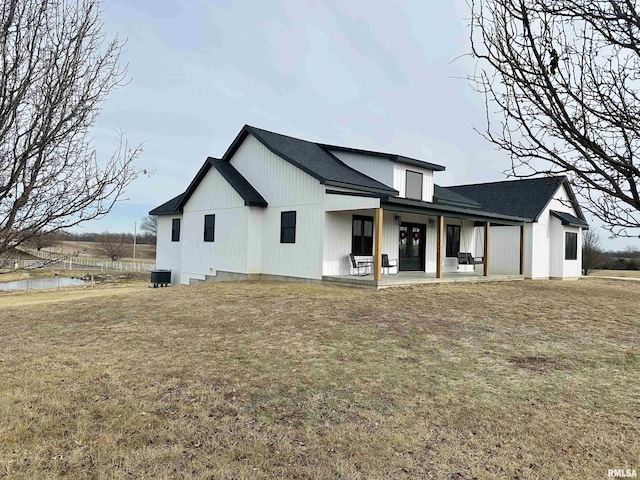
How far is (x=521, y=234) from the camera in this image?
814 inches

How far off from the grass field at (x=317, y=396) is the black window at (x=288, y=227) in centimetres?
622

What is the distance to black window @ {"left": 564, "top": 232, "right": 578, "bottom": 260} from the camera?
76.5 ft

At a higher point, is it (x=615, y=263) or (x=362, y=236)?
(x=362, y=236)

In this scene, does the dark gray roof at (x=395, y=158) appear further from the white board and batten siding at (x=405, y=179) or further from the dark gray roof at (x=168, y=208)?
the dark gray roof at (x=168, y=208)

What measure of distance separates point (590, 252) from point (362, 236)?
26.1 meters

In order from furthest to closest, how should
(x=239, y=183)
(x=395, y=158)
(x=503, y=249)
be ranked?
(x=503, y=249) → (x=239, y=183) → (x=395, y=158)

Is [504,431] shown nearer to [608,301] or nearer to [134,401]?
[134,401]

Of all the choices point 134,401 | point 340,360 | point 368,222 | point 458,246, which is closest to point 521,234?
point 458,246

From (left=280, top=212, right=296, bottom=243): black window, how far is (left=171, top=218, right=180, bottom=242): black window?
8311 mm

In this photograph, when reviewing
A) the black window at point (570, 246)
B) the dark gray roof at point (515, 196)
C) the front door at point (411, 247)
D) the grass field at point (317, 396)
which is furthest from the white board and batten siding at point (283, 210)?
the black window at point (570, 246)

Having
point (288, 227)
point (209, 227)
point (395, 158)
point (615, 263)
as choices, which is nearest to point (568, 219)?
point (395, 158)

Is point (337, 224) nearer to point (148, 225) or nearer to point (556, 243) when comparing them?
point (556, 243)

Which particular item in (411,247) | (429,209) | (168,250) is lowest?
(168,250)

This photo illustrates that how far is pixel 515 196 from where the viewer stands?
24.7m
